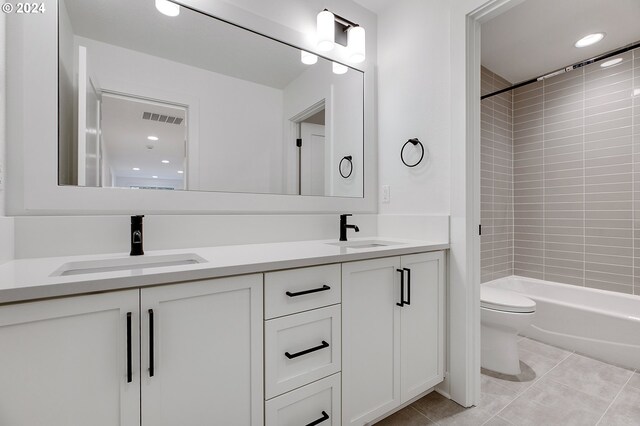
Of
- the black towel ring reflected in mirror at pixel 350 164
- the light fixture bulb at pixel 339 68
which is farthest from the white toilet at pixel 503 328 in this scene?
the light fixture bulb at pixel 339 68

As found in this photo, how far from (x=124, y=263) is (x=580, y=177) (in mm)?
3522

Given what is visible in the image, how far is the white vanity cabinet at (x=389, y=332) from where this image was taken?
1226 millimetres

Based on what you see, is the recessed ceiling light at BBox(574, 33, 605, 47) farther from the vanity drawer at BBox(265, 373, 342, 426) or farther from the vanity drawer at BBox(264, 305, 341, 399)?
the vanity drawer at BBox(265, 373, 342, 426)

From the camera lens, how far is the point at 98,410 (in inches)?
29.4

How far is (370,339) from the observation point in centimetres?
128

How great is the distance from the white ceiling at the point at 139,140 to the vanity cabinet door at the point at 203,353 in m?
0.73

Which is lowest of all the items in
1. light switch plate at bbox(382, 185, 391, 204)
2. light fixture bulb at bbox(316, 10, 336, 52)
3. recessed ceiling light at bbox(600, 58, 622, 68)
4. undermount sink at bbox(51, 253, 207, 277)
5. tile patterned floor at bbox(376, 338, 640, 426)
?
tile patterned floor at bbox(376, 338, 640, 426)

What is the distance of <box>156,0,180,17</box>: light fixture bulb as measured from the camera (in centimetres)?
135

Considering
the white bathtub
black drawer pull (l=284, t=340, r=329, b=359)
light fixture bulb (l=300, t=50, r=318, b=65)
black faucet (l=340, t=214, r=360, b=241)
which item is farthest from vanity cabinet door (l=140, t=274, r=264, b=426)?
the white bathtub

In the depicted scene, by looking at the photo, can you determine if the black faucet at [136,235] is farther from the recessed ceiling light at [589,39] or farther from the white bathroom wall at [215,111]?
the recessed ceiling light at [589,39]

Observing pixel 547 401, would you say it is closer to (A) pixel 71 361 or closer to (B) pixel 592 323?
(B) pixel 592 323

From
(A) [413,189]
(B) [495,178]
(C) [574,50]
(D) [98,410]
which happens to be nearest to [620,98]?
(C) [574,50]

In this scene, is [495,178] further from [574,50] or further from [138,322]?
[138,322]

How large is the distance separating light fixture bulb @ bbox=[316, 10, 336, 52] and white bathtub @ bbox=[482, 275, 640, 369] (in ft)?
8.46
